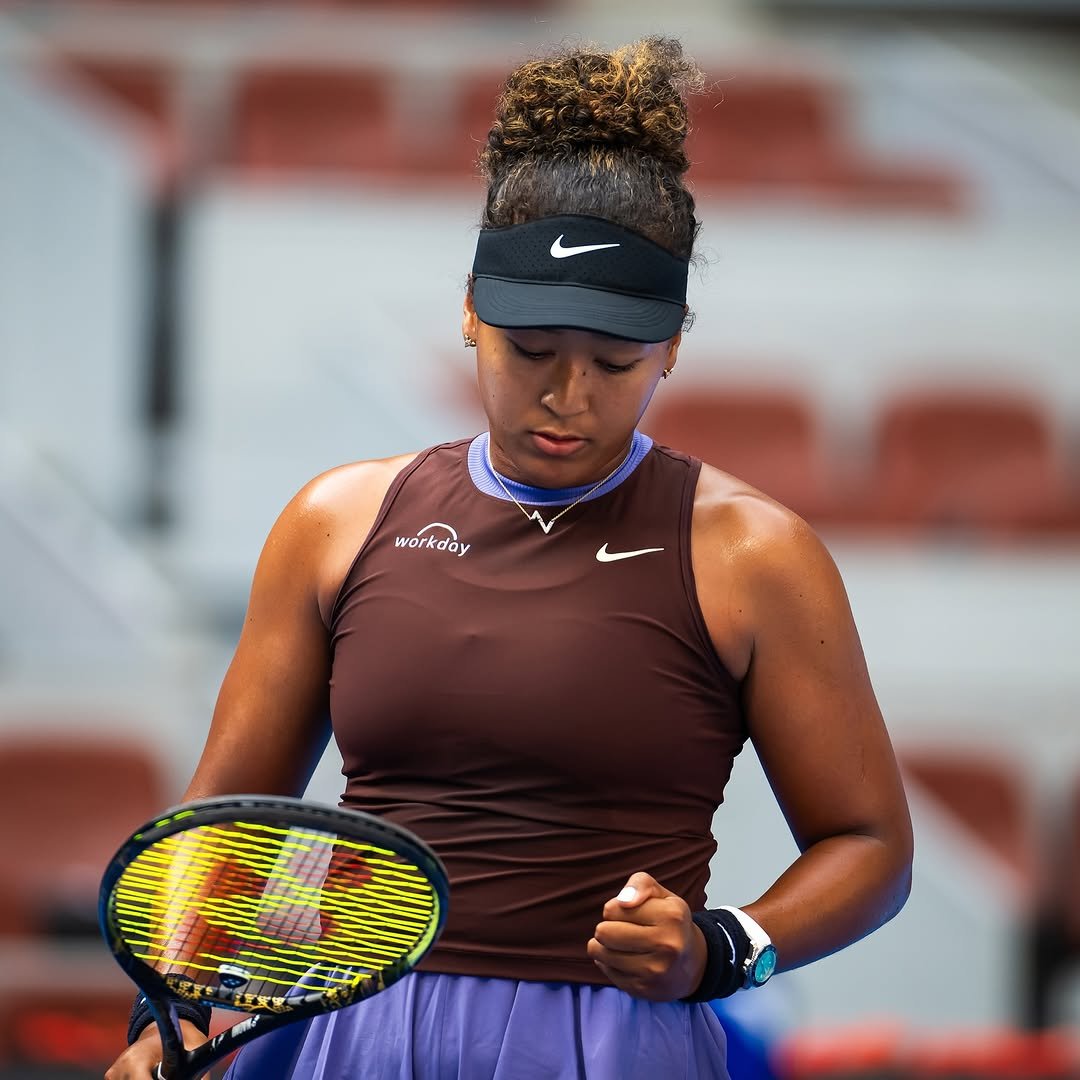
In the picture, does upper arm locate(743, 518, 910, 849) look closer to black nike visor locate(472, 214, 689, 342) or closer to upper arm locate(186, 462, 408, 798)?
black nike visor locate(472, 214, 689, 342)

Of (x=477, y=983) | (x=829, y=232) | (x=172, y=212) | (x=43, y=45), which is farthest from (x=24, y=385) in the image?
(x=477, y=983)

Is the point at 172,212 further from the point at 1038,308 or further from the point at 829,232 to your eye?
the point at 1038,308

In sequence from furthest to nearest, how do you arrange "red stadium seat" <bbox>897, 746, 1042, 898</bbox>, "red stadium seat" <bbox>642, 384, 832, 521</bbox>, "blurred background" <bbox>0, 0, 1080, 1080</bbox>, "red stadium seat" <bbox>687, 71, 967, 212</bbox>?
"red stadium seat" <bbox>687, 71, 967, 212</bbox>
"red stadium seat" <bbox>642, 384, 832, 521</bbox>
"red stadium seat" <bbox>897, 746, 1042, 898</bbox>
"blurred background" <bbox>0, 0, 1080, 1080</bbox>

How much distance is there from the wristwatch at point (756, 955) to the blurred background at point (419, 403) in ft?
9.16

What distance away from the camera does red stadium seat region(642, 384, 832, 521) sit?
622 centimetres

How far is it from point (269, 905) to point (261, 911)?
0.04 feet

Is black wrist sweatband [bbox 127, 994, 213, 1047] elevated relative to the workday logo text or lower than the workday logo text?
lower

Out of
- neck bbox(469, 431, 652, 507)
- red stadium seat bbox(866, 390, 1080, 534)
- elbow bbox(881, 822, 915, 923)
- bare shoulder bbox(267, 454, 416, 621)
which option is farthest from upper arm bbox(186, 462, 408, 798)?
red stadium seat bbox(866, 390, 1080, 534)

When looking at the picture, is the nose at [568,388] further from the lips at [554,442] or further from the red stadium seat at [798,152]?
the red stadium seat at [798,152]

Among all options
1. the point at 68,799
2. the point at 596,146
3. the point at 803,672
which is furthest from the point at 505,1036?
the point at 68,799

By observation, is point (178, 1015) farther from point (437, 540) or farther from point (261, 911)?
point (437, 540)

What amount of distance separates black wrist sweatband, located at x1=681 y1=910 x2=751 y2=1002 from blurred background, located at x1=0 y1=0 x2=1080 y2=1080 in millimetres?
2829

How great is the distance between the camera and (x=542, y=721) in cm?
166

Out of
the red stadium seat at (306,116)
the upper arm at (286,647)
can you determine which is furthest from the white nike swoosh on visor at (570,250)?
the red stadium seat at (306,116)
